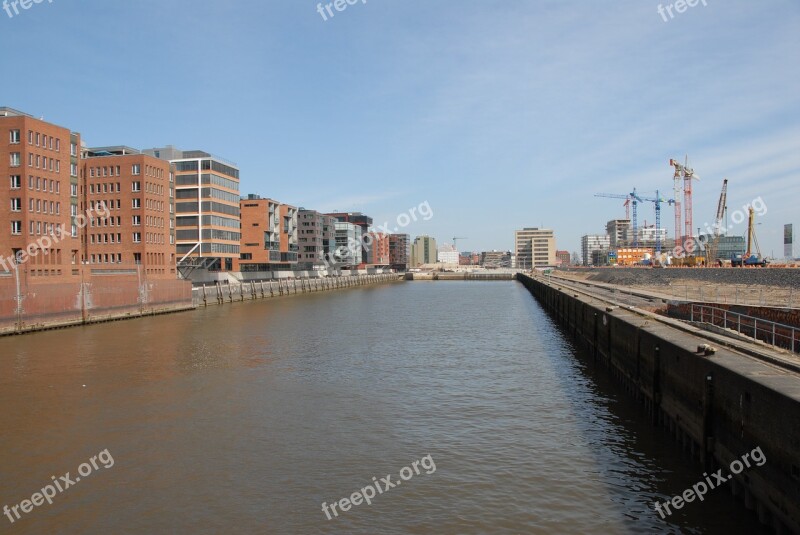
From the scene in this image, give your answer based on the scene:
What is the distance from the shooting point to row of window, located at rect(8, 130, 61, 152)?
198 ft

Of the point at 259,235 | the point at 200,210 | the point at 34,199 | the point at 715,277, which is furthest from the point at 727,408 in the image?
the point at 259,235

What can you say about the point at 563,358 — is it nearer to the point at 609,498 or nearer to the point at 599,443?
the point at 599,443

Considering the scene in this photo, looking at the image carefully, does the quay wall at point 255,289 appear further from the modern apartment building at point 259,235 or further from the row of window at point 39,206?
the row of window at point 39,206

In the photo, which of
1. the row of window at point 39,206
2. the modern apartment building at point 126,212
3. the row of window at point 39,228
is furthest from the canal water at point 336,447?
the modern apartment building at point 126,212

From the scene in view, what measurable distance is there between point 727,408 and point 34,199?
66.1m

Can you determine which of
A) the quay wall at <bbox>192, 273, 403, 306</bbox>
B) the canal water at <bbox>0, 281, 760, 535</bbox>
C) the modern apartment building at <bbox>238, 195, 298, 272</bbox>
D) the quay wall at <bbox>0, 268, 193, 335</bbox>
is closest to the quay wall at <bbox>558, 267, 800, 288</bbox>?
the canal water at <bbox>0, 281, 760, 535</bbox>

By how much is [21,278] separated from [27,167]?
55.2ft

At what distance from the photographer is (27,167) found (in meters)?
59.9

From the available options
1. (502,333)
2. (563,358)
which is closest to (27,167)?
(502,333)

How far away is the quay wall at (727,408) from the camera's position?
446 inches

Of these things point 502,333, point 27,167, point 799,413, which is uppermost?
point 27,167

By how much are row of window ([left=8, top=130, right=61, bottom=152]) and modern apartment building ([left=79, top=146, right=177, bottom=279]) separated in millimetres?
19693

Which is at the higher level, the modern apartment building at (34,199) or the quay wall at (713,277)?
the modern apartment building at (34,199)

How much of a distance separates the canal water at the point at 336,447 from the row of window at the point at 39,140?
3472 cm
